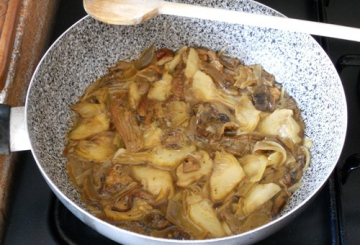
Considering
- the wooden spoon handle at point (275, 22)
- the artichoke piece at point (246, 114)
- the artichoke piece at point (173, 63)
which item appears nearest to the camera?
the wooden spoon handle at point (275, 22)

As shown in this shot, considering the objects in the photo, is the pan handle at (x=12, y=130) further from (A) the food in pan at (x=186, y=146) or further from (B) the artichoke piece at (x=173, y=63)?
(B) the artichoke piece at (x=173, y=63)

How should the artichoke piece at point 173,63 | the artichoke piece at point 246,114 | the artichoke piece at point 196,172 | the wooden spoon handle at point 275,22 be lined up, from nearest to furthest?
the wooden spoon handle at point 275,22 → the artichoke piece at point 196,172 → the artichoke piece at point 246,114 → the artichoke piece at point 173,63

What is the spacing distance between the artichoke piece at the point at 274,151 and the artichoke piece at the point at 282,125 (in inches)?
2.3

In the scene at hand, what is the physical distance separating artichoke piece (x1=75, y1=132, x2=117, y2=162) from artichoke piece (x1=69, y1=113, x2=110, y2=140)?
1 cm

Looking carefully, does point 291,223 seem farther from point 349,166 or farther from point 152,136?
point 152,136

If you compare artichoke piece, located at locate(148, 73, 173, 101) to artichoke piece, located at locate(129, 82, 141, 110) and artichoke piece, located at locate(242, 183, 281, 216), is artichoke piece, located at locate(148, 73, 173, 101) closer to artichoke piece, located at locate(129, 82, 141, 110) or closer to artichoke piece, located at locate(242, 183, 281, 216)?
artichoke piece, located at locate(129, 82, 141, 110)

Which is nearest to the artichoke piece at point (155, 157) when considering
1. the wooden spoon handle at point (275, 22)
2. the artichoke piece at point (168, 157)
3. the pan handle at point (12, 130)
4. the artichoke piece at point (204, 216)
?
the artichoke piece at point (168, 157)

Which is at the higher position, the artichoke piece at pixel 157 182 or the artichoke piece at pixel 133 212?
the artichoke piece at pixel 157 182

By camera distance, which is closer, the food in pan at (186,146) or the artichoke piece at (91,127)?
the food in pan at (186,146)

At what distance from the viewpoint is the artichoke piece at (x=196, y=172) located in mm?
1031

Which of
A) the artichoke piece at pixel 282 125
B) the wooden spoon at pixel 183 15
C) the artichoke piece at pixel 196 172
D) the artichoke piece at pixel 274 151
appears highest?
the wooden spoon at pixel 183 15

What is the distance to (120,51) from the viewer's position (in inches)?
50.2

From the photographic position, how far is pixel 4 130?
36.9 inches

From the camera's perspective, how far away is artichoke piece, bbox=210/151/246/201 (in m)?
1.01
